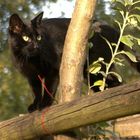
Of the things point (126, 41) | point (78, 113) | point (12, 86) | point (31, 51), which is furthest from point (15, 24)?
point (12, 86)

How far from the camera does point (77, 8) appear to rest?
9.80 ft

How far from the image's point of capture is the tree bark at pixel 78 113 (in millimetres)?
2160

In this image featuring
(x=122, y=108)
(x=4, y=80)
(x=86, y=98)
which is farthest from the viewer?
(x=4, y=80)

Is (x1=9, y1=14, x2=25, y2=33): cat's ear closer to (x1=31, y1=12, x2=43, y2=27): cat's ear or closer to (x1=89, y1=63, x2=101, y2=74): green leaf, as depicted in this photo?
(x1=31, y1=12, x2=43, y2=27): cat's ear

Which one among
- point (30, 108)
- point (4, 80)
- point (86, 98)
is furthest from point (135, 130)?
point (4, 80)

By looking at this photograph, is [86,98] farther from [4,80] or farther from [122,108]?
[4,80]

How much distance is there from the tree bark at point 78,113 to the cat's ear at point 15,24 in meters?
0.84

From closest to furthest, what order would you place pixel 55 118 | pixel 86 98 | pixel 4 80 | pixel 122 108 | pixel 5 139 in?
pixel 122 108, pixel 86 98, pixel 55 118, pixel 5 139, pixel 4 80

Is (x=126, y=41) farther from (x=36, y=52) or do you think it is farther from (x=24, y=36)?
(x=24, y=36)

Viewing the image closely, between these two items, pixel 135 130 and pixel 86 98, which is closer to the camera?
pixel 86 98

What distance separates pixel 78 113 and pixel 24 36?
1.49m

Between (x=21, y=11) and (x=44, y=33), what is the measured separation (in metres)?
6.94

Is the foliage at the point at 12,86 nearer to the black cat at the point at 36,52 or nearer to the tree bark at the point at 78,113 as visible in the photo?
the black cat at the point at 36,52

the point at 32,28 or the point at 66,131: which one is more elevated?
the point at 32,28
